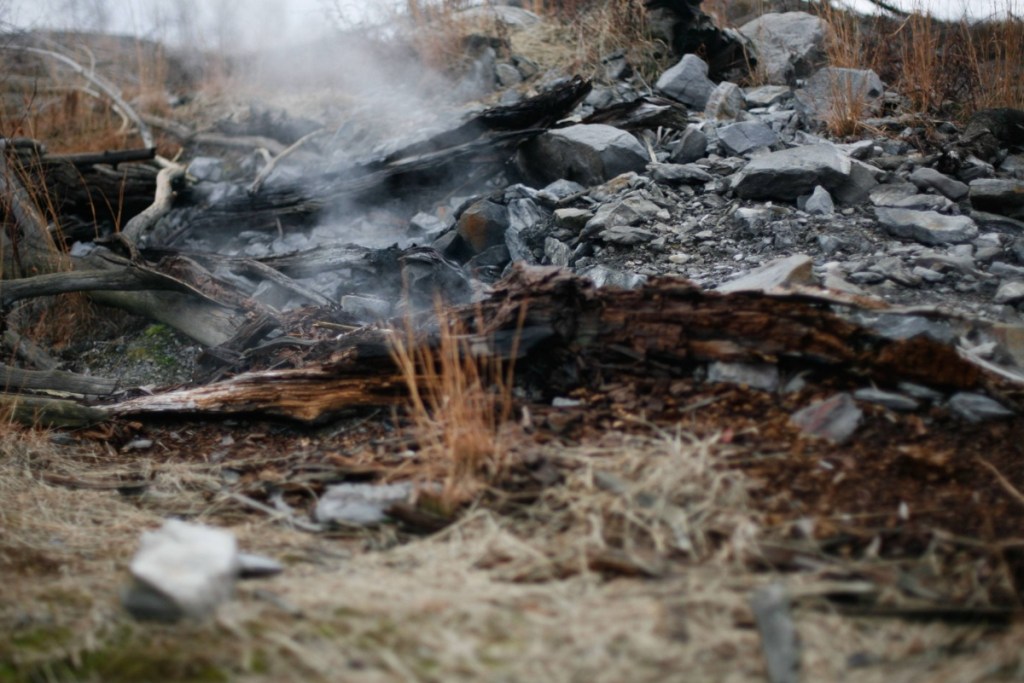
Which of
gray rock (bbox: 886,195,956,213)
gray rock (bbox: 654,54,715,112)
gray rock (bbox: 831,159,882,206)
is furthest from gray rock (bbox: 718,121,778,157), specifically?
gray rock (bbox: 886,195,956,213)

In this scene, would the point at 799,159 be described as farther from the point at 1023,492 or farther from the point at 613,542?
the point at 613,542

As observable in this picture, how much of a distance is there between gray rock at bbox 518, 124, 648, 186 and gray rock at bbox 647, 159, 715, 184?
31 centimetres

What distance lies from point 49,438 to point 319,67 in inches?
286

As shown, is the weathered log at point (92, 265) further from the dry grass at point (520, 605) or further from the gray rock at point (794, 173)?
the gray rock at point (794, 173)

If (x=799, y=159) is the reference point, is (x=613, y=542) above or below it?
below

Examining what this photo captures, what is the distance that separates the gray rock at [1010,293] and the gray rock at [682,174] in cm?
209

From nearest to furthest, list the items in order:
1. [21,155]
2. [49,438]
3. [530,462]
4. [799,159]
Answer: [530,462] → [49,438] → [799,159] → [21,155]

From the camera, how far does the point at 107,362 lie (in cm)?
501

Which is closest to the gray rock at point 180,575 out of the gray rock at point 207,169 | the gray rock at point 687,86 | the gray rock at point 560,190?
the gray rock at point 560,190

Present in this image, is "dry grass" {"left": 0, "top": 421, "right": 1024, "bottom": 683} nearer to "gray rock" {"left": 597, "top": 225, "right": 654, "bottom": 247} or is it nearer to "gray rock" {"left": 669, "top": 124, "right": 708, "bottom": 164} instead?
"gray rock" {"left": 597, "top": 225, "right": 654, "bottom": 247}

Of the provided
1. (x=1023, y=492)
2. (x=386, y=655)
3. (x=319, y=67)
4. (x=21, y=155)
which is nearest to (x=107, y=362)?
(x=21, y=155)

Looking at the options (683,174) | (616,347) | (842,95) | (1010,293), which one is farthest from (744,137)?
(616,347)

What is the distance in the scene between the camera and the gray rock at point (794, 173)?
15.8 feet

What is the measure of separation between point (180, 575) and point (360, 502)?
0.74 metres
